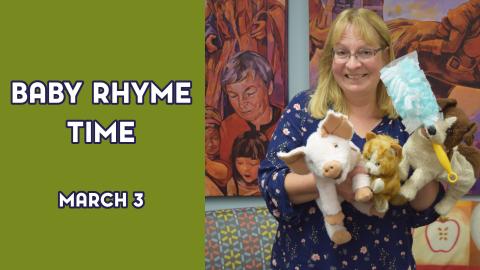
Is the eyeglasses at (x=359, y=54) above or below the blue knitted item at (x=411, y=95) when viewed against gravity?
above

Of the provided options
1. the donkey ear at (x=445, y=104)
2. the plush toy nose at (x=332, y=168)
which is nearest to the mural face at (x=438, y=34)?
the donkey ear at (x=445, y=104)

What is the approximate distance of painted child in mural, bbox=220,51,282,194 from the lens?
2393 millimetres

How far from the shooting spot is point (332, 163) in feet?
3.70

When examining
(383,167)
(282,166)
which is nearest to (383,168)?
(383,167)

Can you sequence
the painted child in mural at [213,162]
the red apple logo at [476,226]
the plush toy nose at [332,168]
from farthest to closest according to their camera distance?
the painted child in mural at [213,162]
the red apple logo at [476,226]
the plush toy nose at [332,168]

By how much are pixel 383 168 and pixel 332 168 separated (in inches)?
4.1

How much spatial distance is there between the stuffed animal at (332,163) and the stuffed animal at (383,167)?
0.06ft

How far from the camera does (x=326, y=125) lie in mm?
1168

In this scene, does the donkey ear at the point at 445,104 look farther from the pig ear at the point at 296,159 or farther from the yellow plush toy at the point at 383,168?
the pig ear at the point at 296,159

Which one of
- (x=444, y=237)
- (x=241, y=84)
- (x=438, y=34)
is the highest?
(x=438, y=34)

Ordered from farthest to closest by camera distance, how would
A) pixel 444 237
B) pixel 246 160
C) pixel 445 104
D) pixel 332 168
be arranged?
pixel 246 160 → pixel 444 237 → pixel 445 104 → pixel 332 168

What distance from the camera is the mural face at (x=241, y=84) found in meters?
2.38

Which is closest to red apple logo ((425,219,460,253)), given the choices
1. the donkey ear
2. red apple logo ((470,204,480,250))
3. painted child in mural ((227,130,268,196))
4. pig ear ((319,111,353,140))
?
red apple logo ((470,204,480,250))

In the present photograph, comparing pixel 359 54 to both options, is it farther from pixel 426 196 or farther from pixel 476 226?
pixel 476 226
